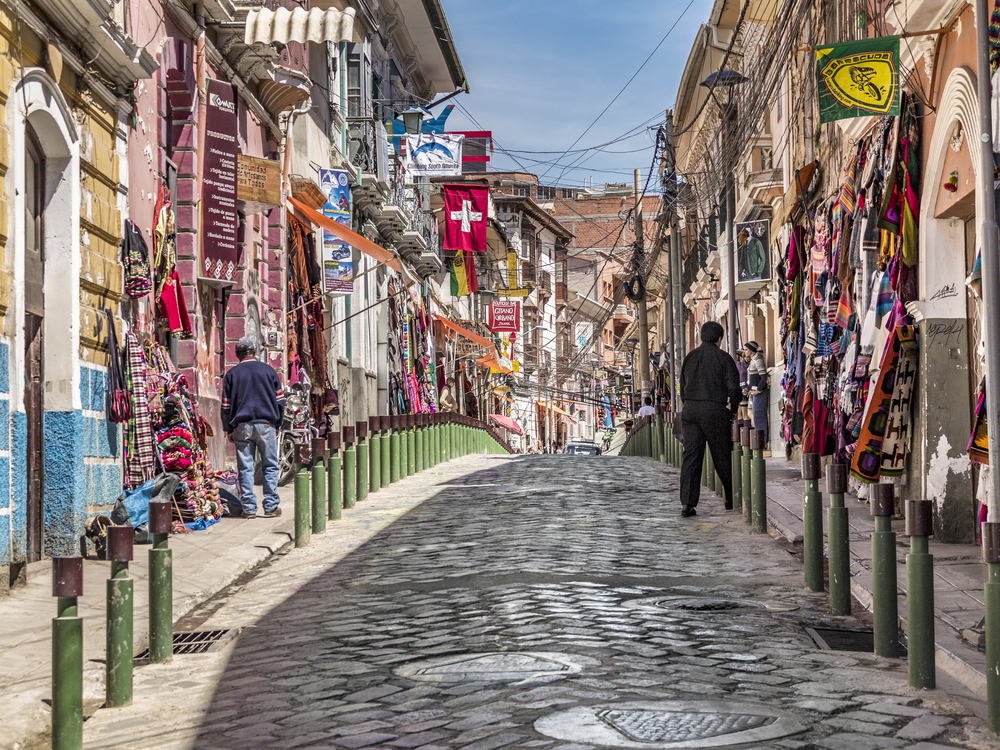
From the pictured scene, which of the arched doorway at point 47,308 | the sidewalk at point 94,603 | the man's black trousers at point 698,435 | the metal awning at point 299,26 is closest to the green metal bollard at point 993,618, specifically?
the sidewalk at point 94,603

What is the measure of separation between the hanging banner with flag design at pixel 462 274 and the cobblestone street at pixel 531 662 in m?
33.3

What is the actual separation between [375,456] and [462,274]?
1132 inches

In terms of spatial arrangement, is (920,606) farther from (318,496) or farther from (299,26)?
(299,26)

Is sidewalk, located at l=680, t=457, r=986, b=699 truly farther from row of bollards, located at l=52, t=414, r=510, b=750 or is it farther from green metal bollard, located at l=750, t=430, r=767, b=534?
row of bollards, located at l=52, t=414, r=510, b=750

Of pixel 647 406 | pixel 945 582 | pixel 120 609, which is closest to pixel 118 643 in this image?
pixel 120 609

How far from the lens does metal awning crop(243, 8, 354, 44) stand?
47.5 feet

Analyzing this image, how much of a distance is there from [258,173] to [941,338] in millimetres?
9801

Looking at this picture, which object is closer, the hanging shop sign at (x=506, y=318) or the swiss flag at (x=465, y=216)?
the swiss flag at (x=465, y=216)

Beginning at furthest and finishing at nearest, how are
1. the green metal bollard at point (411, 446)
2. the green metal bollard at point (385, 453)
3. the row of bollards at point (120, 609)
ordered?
the green metal bollard at point (411, 446), the green metal bollard at point (385, 453), the row of bollards at point (120, 609)

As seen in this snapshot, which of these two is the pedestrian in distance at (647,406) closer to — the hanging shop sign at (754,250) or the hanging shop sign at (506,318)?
the hanging shop sign at (506,318)

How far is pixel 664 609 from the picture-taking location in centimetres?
746

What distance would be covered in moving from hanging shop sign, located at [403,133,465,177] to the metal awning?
41.1 ft

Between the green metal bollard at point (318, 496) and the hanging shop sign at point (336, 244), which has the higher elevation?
the hanging shop sign at point (336, 244)

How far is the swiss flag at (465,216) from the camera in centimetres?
3750
